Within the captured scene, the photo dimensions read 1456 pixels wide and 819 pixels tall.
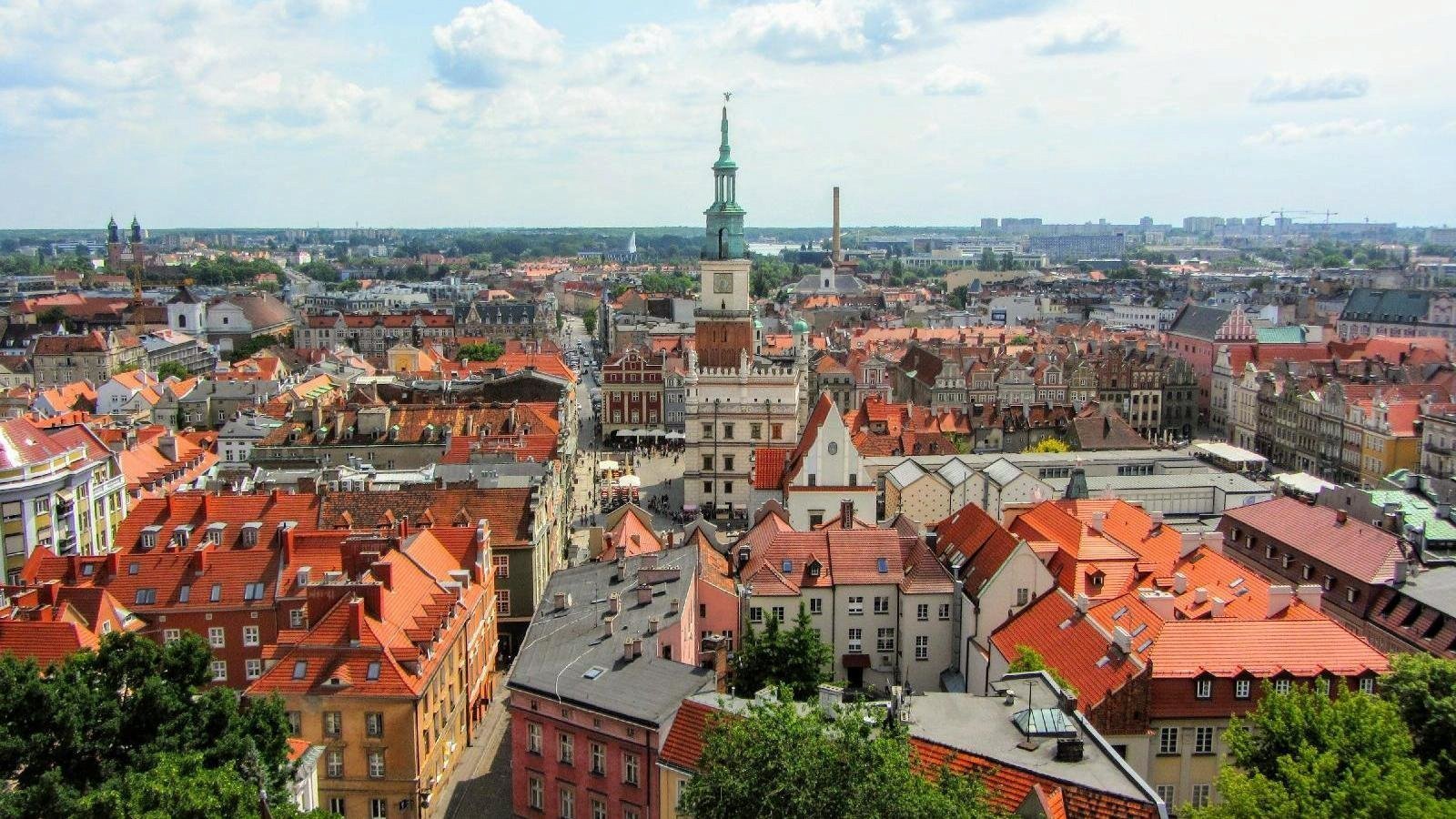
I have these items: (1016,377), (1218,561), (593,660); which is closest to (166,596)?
(593,660)

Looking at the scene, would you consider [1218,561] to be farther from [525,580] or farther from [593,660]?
[525,580]

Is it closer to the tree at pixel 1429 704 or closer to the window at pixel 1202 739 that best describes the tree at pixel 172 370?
the window at pixel 1202 739

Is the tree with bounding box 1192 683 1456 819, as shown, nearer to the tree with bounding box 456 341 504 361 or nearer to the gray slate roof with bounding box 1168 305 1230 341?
the gray slate roof with bounding box 1168 305 1230 341

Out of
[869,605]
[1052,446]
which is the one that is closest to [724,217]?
[1052,446]

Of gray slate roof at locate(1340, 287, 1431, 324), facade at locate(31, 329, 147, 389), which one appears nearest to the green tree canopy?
gray slate roof at locate(1340, 287, 1431, 324)

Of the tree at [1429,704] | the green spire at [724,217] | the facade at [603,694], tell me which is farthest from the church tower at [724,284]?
the tree at [1429,704]

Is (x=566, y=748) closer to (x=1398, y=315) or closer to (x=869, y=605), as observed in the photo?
(x=869, y=605)
